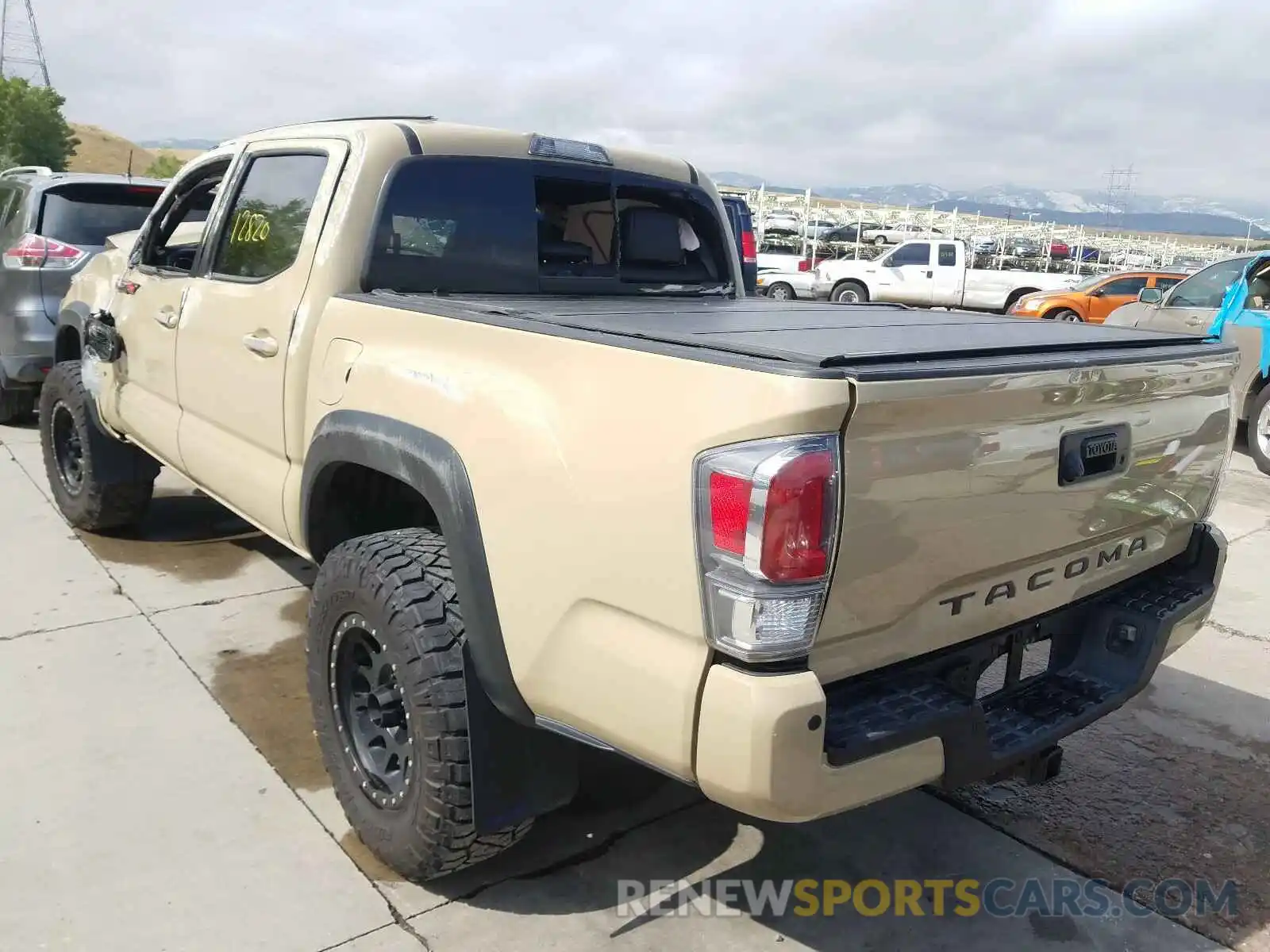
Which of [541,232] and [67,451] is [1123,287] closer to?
[541,232]

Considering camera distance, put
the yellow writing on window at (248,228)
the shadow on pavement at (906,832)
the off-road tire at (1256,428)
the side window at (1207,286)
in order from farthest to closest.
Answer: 1. the side window at (1207,286)
2. the off-road tire at (1256,428)
3. the yellow writing on window at (248,228)
4. the shadow on pavement at (906,832)

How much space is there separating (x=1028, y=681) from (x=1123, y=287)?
17150 millimetres

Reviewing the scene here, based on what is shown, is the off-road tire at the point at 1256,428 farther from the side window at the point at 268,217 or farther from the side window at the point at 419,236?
the side window at the point at 268,217

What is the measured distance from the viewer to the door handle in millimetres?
3102

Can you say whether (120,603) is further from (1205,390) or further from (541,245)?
(1205,390)

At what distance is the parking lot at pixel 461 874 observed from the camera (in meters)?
2.47

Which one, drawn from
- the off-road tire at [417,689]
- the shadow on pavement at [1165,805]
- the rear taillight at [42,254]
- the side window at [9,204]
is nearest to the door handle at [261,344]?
the off-road tire at [417,689]

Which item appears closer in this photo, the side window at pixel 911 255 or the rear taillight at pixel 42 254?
the rear taillight at pixel 42 254

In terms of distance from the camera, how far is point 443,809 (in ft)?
7.58

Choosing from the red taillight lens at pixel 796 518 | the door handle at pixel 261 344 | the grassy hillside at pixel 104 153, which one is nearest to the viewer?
the red taillight lens at pixel 796 518

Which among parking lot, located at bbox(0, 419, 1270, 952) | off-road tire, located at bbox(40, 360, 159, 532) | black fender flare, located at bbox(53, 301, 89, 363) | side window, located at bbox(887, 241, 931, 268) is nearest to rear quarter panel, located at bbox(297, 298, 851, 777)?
parking lot, located at bbox(0, 419, 1270, 952)

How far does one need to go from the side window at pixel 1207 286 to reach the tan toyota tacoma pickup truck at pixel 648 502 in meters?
7.46

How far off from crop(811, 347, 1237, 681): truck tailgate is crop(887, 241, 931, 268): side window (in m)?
18.9

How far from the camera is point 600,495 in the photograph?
6.36 feet
